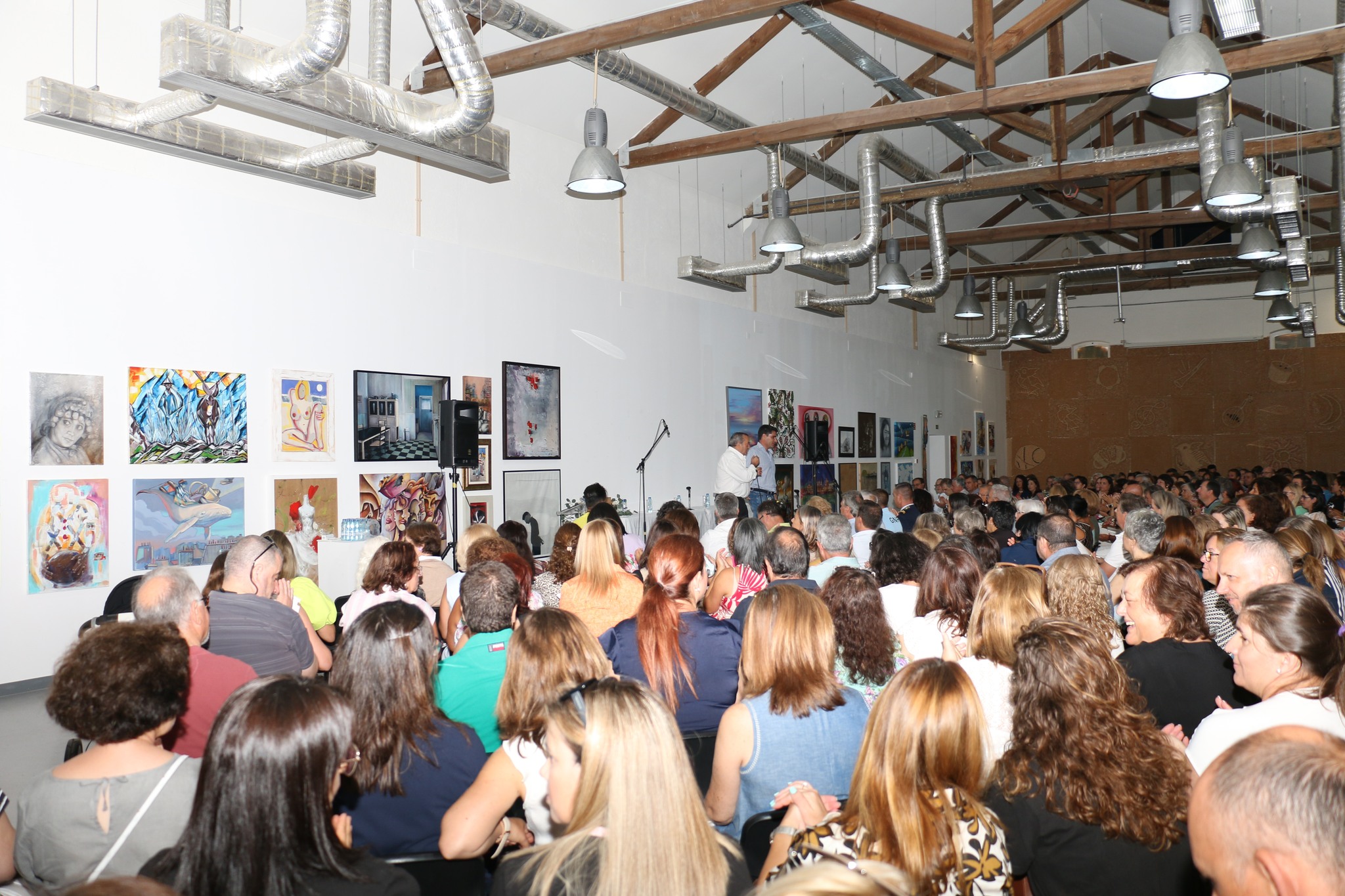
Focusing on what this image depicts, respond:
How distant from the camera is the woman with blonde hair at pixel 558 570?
459cm

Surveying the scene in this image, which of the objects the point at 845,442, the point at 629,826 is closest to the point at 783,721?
the point at 629,826

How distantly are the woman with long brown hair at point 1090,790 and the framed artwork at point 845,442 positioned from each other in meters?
13.1

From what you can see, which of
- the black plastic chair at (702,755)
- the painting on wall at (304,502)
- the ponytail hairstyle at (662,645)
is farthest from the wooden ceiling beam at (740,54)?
the black plastic chair at (702,755)

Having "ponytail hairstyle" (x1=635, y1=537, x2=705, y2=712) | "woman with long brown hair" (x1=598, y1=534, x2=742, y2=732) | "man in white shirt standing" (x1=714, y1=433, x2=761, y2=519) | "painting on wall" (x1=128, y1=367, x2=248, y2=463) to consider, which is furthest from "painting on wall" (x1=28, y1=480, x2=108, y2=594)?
"man in white shirt standing" (x1=714, y1=433, x2=761, y2=519)

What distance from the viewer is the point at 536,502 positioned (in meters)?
9.05

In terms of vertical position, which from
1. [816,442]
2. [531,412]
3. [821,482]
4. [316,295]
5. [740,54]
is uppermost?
[740,54]

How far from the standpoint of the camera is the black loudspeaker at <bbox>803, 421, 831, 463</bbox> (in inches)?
504

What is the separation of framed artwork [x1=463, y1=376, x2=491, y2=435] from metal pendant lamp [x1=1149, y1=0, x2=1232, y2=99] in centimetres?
569

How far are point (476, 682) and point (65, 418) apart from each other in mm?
4191

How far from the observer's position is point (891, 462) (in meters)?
17.0

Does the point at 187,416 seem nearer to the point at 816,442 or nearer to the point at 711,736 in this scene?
the point at 711,736

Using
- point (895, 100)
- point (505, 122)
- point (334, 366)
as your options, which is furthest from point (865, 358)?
point (334, 366)

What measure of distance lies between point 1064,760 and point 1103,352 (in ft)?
68.2

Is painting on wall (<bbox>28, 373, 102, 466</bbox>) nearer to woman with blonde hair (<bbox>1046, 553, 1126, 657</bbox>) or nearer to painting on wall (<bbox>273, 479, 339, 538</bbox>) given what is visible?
painting on wall (<bbox>273, 479, 339, 538</bbox>)
